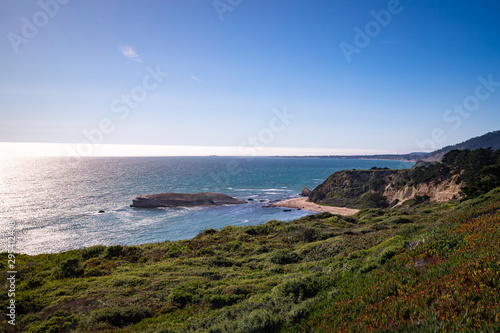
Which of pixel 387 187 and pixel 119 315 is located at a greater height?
pixel 119 315

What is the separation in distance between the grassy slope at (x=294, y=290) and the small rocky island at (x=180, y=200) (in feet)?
174

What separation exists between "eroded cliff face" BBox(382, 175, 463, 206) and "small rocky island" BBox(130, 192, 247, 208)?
160 feet

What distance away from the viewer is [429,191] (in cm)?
6406

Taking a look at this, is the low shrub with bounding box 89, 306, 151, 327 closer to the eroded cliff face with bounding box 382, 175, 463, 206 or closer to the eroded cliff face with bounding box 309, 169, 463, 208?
the eroded cliff face with bounding box 382, 175, 463, 206

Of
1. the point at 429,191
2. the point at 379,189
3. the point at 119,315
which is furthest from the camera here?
the point at 379,189

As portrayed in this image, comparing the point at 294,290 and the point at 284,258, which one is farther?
the point at 284,258

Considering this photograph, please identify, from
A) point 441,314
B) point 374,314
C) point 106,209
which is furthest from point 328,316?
point 106,209

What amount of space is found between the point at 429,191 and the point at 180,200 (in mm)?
73879

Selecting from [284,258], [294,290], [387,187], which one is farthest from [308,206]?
[294,290]

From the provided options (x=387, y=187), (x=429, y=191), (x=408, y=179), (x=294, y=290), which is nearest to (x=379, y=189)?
(x=387, y=187)

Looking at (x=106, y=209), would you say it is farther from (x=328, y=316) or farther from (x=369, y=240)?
(x=328, y=316)

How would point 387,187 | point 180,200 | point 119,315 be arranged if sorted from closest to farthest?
point 119,315 < point 387,187 < point 180,200

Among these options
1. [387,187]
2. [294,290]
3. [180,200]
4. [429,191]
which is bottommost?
[180,200]

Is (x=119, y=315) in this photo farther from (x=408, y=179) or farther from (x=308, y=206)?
(x=408, y=179)
